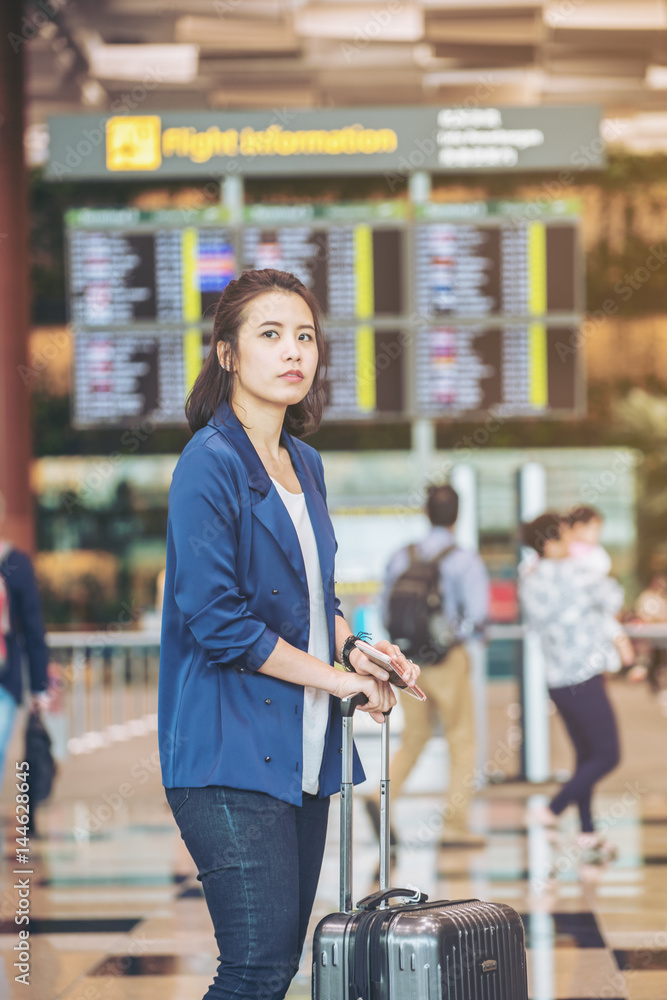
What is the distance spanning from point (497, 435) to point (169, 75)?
8100 mm

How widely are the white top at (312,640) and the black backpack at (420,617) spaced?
3615 mm

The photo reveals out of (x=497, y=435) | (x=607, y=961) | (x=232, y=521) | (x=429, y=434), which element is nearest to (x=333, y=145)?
(x=429, y=434)

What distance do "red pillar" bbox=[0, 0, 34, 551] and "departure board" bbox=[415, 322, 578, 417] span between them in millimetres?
2920

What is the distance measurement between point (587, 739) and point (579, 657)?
348 millimetres

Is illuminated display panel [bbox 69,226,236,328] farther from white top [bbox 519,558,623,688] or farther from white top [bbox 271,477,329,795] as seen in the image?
white top [bbox 271,477,329,795]

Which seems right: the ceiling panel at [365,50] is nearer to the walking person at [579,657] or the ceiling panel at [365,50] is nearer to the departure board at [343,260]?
the departure board at [343,260]

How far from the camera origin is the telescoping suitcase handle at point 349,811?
7.19 ft

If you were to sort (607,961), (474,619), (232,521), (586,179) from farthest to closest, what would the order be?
(586,179), (474,619), (607,961), (232,521)

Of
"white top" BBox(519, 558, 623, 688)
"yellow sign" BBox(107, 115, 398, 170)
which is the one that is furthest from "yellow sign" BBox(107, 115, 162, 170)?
"white top" BBox(519, 558, 623, 688)

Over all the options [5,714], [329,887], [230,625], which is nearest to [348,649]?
[230,625]

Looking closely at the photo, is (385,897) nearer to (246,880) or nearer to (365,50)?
(246,880)

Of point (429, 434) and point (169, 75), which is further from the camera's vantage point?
point (169, 75)

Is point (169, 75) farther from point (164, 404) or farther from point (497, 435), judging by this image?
point (497, 435)

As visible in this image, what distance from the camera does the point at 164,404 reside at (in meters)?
8.36
